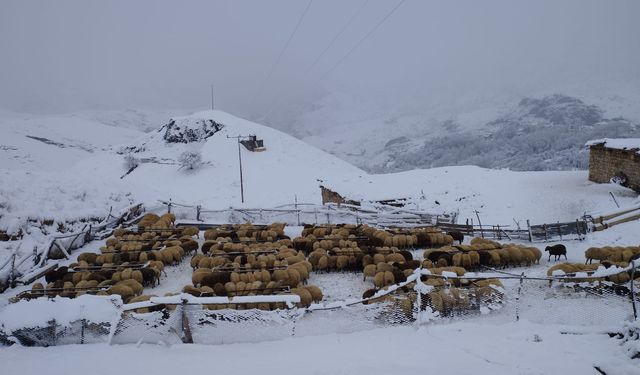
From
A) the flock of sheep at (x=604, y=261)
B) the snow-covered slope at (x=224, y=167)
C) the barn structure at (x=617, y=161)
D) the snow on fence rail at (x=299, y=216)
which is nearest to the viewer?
the flock of sheep at (x=604, y=261)

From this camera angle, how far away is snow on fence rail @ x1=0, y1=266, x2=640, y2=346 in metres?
10.2

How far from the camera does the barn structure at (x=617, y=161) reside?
98.9 feet

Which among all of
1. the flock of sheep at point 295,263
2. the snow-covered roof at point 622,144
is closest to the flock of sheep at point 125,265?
the flock of sheep at point 295,263

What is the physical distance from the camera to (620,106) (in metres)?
104

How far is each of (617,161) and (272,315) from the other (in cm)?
3145

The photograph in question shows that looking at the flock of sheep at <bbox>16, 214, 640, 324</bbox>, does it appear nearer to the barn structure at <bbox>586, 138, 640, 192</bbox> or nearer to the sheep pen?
the sheep pen

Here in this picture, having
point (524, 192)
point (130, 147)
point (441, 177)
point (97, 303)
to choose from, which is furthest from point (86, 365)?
point (130, 147)

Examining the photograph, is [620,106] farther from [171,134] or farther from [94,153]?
[94,153]

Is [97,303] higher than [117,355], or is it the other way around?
[97,303]

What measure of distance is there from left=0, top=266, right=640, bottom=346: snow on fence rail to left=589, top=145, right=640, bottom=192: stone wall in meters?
23.6

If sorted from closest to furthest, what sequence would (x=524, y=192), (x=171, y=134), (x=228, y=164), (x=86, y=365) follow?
(x=86, y=365) → (x=524, y=192) → (x=228, y=164) → (x=171, y=134)

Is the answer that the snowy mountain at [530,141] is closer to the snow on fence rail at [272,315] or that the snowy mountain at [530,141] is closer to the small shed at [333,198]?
the small shed at [333,198]

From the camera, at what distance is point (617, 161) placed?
31.5 metres

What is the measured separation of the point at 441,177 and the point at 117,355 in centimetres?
4183
